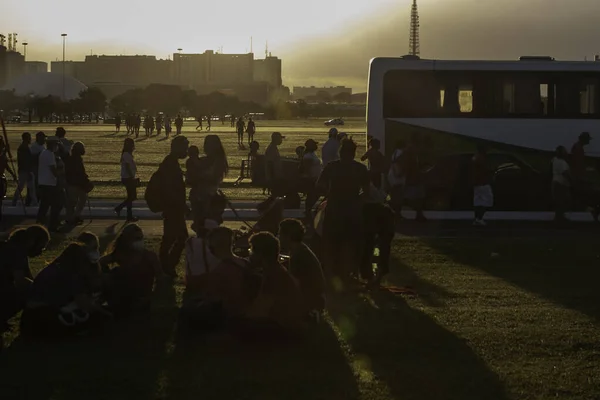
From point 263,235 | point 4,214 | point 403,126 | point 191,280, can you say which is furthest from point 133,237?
point 403,126

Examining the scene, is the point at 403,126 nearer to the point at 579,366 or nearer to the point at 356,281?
the point at 356,281

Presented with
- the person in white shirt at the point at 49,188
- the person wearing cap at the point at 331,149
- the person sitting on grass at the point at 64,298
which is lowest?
the person sitting on grass at the point at 64,298

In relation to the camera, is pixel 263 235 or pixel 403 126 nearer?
pixel 263 235

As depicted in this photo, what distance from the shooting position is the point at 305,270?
9.48 meters

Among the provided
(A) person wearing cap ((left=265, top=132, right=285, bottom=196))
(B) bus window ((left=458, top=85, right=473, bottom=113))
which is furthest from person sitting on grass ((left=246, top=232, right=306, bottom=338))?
(B) bus window ((left=458, top=85, right=473, bottom=113))

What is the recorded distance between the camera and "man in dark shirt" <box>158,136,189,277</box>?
40.6ft

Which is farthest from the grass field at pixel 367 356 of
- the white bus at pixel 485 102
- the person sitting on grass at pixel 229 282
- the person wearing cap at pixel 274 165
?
the white bus at pixel 485 102

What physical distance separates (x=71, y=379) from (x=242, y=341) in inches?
62.2

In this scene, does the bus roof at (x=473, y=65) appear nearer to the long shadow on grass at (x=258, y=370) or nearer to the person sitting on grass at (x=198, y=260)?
the person sitting on grass at (x=198, y=260)

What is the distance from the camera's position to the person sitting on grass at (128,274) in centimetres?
982

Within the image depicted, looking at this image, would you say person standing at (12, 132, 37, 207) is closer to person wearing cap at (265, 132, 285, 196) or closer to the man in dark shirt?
person wearing cap at (265, 132, 285, 196)

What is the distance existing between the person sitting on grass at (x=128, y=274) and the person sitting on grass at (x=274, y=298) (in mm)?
1572

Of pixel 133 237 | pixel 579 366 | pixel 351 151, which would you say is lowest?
pixel 579 366

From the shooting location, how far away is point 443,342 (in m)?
9.38
